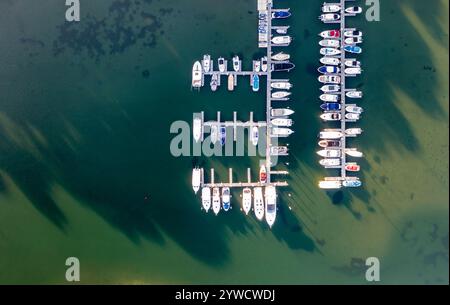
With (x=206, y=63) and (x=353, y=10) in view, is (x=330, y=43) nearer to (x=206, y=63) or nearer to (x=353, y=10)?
(x=353, y=10)

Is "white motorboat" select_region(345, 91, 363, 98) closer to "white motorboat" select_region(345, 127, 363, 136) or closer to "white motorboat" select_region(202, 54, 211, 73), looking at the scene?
"white motorboat" select_region(345, 127, 363, 136)

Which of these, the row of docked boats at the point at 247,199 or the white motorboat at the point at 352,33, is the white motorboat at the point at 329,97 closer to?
the white motorboat at the point at 352,33

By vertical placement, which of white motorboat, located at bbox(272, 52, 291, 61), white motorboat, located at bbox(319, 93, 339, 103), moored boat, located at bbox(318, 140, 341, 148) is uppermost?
white motorboat, located at bbox(272, 52, 291, 61)

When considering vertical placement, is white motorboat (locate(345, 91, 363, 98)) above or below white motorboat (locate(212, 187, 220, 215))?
above

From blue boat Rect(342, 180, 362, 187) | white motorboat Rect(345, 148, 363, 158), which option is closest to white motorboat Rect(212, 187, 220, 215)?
blue boat Rect(342, 180, 362, 187)

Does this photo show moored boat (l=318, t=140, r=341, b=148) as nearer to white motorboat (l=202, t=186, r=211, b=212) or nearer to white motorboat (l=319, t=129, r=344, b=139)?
white motorboat (l=319, t=129, r=344, b=139)
